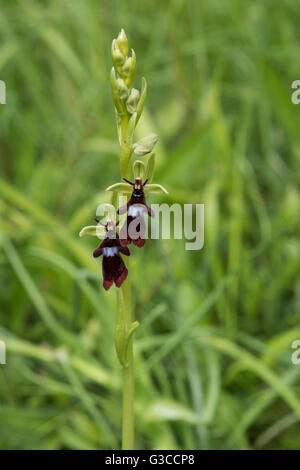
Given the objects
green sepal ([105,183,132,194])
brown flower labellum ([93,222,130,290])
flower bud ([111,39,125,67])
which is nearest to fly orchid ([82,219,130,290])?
brown flower labellum ([93,222,130,290])

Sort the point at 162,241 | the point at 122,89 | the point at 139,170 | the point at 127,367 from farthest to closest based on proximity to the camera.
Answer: the point at 162,241, the point at 139,170, the point at 127,367, the point at 122,89

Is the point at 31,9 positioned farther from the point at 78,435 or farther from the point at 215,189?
the point at 78,435

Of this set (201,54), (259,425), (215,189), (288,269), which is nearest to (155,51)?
(201,54)

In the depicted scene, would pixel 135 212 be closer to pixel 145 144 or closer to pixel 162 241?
pixel 145 144

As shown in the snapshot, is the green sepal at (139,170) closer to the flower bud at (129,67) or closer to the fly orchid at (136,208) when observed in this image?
Answer: the fly orchid at (136,208)

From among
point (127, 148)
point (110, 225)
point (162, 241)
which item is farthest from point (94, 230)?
point (162, 241)

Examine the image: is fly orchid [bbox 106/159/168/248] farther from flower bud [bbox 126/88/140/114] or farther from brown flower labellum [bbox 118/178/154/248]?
flower bud [bbox 126/88/140/114]
